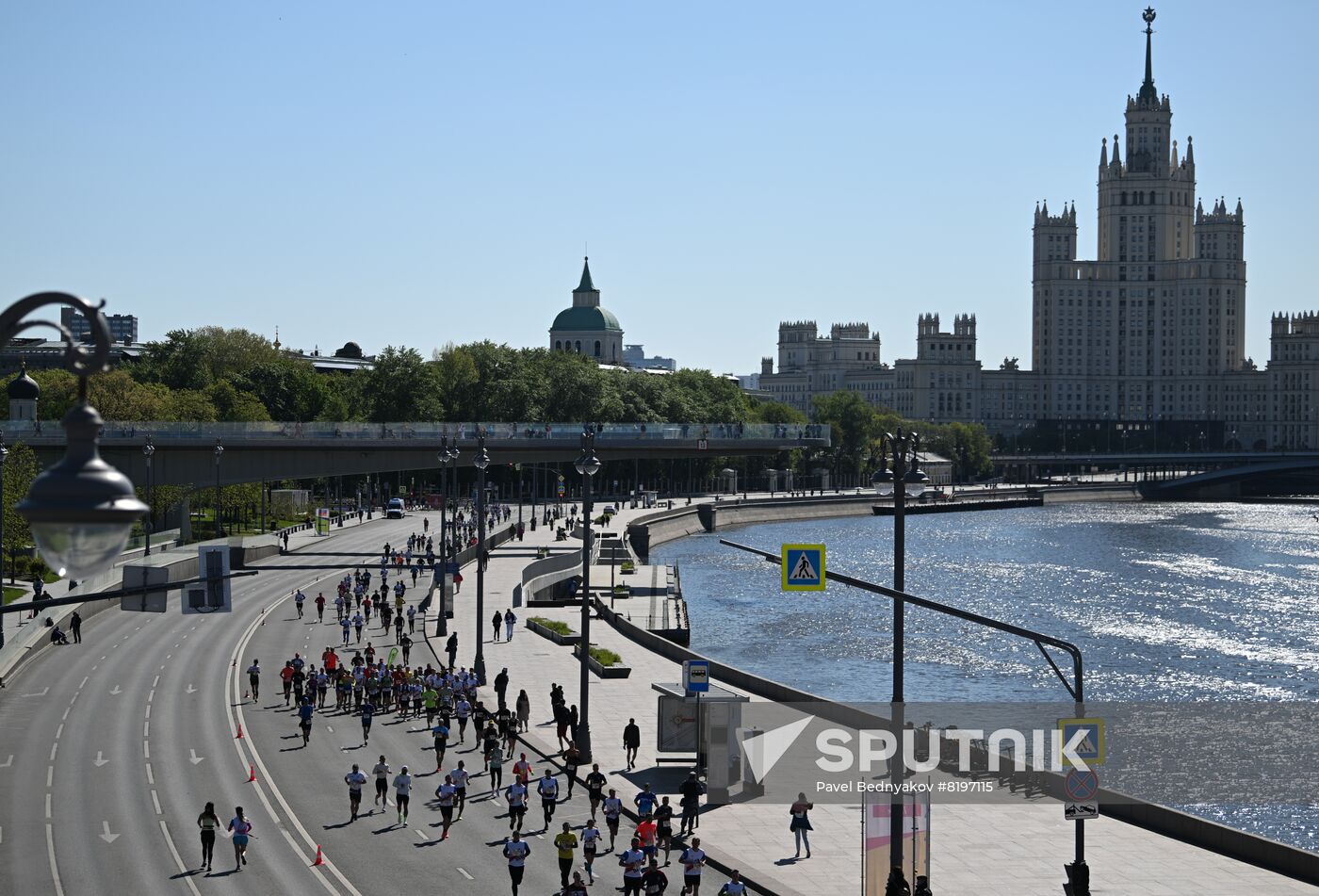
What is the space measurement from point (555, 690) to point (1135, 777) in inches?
634

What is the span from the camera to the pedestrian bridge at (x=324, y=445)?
291ft

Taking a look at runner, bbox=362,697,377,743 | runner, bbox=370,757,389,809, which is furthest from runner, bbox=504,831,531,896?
runner, bbox=362,697,377,743

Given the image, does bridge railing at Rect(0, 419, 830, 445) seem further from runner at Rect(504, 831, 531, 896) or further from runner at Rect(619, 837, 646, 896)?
runner at Rect(619, 837, 646, 896)

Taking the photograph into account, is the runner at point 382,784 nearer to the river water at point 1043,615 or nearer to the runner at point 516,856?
Answer: the runner at point 516,856

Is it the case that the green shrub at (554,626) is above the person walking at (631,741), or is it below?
below

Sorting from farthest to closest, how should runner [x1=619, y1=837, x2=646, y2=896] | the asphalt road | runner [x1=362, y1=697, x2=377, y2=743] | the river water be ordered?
the river water → runner [x1=362, y1=697, x2=377, y2=743] → the asphalt road → runner [x1=619, y1=837, x2=646, y2=896]

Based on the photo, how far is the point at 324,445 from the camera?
95062mm

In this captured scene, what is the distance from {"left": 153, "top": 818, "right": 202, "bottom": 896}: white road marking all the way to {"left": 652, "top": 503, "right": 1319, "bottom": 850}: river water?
2490cm

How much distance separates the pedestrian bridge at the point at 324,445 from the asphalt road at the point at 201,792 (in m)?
35.3

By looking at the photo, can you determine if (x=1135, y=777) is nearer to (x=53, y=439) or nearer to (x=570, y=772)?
(x=570, y=772)

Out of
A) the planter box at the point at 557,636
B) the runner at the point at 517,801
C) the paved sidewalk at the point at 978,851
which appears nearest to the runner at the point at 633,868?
the paved sidewalk at the point at 978,851

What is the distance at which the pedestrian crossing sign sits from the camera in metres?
22.5

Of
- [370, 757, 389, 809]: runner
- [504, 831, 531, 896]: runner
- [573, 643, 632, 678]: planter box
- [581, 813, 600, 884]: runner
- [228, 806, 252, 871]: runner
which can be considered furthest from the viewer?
[573, 643, 632, 678]: planter box

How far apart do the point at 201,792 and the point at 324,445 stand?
212 ft
